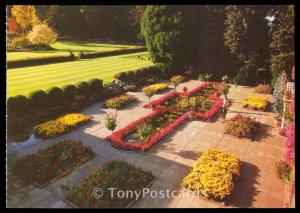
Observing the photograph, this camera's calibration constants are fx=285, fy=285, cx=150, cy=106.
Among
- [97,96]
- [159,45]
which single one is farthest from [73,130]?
[159,45]

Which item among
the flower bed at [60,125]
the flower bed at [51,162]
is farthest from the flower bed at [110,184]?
the flower bed at [60,125]

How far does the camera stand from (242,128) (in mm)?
20281

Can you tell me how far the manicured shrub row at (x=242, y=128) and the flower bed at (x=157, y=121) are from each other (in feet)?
8.44

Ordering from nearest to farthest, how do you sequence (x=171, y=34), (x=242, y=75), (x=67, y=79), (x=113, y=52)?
(x=67, y=79)
(x=242, y=75)
(x=171, y=34)
(x=113, y=52)

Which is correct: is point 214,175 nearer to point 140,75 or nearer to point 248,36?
point 248,36

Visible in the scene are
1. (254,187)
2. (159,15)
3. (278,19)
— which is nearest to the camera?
(254,187)

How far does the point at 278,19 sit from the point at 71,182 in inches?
1077

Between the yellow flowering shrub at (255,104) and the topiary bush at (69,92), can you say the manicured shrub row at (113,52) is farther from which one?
the yellow flowering shrub at (255,104)

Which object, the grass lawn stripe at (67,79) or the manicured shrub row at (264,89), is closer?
the grass lawn stripe at (67,79)

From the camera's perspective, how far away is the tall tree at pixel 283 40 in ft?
96.6

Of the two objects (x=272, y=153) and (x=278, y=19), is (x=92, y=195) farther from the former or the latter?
(x=278, y=19)

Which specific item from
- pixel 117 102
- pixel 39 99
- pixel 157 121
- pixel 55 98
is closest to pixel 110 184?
pixel 157 121

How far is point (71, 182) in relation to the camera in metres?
14.5

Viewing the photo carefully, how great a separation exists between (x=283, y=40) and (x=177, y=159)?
2119 centimetres
